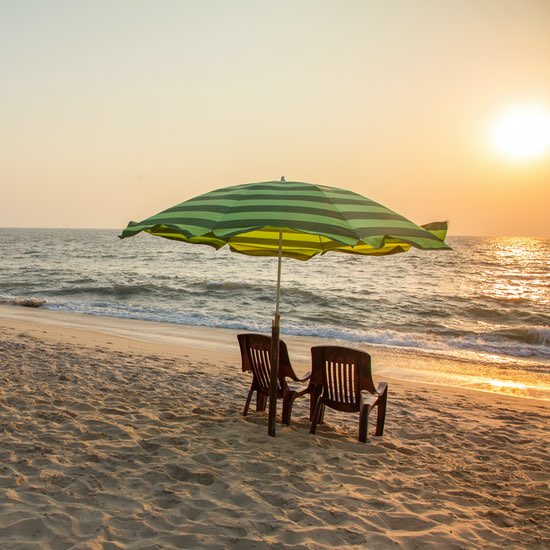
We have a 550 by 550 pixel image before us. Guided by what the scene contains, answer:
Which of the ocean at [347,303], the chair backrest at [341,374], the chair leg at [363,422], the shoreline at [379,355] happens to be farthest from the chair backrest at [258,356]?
the ocean at [347,303]

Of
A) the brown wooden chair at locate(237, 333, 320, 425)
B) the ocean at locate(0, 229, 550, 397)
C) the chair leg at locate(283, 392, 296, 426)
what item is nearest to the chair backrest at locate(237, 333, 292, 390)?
the brown wooden chair at locate(237, 333, 320, 425)

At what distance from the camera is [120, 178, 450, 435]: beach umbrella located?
148 inches

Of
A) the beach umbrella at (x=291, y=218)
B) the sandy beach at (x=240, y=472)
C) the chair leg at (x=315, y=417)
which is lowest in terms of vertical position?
the sandy beach at (x=240, y=472)

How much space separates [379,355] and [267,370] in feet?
23.9

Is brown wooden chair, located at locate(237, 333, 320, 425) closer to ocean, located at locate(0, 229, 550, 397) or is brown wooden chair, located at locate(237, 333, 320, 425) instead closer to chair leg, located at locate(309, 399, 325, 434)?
chair leg, located at locate(309, 399, 325, 434)

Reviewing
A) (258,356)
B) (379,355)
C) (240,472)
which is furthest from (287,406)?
(379,355)

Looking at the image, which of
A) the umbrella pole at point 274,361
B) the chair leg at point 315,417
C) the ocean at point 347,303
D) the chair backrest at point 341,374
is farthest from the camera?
the ocean at point 347,303

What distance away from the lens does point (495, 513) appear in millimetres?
3924

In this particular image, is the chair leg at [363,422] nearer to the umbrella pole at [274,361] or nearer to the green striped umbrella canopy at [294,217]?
the umbrella pole at [274,361]

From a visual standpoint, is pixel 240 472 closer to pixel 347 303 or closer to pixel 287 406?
pixel 287 406

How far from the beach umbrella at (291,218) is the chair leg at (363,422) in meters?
0.91

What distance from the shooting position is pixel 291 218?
3.83 metres

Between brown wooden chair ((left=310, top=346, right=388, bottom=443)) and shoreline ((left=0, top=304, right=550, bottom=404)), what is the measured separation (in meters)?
4.43

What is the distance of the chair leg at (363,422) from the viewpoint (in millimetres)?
5258
